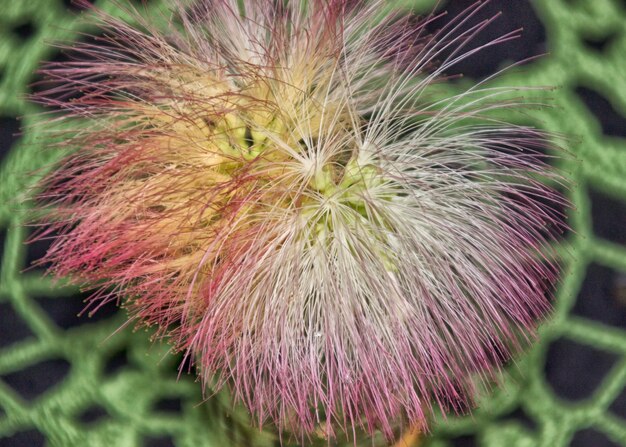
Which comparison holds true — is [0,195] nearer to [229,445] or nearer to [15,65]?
[15,65]

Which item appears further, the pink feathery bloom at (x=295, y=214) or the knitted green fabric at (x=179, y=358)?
the knitted green fabric at (x=179, y=358)

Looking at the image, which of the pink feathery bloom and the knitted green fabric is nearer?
the pink feathery bloom

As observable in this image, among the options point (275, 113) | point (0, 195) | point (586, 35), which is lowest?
point (0, 195)

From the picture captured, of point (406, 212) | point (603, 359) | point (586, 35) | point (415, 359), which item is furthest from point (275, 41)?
point (603, 359)

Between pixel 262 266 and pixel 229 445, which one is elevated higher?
pixel 262 266
